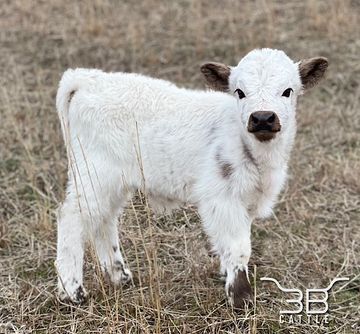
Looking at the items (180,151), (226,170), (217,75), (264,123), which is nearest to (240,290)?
(226,170)

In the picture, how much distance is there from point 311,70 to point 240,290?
150 centimetres

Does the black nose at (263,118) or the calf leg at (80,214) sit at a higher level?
the black nose at (263,118)

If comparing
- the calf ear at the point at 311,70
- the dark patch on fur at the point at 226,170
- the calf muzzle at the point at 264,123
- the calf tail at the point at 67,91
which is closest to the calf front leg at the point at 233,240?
the dark patch on fur at the point at 226,170

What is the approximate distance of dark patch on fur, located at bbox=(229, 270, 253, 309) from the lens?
4.42 m

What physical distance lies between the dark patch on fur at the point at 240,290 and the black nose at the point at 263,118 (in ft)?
3.27

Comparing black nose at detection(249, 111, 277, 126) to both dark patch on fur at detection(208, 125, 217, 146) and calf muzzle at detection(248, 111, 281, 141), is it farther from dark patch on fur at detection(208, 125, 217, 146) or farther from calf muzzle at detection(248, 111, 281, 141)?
dark patch on fur at detection(208, 125, 217, 146)

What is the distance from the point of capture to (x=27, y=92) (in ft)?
28.5

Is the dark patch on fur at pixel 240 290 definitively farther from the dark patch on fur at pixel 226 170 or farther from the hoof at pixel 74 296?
the hoof at pixel 74 296

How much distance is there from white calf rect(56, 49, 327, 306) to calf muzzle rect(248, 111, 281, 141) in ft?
0.03

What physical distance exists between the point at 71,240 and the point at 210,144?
3.91 feet

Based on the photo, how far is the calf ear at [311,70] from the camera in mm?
4516

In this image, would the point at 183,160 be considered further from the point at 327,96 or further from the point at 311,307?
the point at 327,96

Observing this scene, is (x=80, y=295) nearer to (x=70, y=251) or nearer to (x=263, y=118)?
(x=70, y=251)

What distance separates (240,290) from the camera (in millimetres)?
4434
